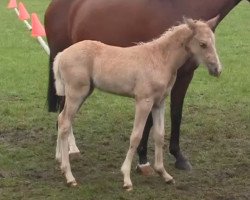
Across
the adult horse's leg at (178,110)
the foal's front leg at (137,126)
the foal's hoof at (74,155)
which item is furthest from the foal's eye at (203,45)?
the foal's hoof at (74,155)

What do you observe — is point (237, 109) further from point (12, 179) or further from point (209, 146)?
point (12, 179)

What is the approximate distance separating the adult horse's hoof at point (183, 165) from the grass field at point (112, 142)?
2.8 inches

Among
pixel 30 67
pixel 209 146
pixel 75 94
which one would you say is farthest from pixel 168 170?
pixel 30 67

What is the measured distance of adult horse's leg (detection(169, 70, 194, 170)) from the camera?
19.6 ft

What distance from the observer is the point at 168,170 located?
237 inches

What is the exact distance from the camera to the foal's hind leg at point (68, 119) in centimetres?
519

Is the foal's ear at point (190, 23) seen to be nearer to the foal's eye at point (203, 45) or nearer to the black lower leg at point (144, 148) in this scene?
the foal's eye at point (203, 45)

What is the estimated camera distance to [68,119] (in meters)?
5.34

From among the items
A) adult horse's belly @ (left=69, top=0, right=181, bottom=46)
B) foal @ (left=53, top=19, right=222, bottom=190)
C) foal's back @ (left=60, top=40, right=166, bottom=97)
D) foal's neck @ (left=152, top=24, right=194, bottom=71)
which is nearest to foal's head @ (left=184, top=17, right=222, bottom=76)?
foal @ (left=53, top=19, right=222, bottom=190)

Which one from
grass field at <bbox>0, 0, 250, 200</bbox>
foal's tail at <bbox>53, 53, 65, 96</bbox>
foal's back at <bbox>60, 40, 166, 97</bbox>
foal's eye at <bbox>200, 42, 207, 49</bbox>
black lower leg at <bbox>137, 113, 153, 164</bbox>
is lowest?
grass field at <bbox>0, 0, 250, 200</bbox>

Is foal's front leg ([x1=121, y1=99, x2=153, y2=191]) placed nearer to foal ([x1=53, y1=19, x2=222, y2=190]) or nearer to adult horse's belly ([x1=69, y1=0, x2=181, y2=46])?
foal ([x1=53, y1=19, x2=222, y2=190])

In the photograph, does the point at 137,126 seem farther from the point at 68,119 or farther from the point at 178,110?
the point at 178,110

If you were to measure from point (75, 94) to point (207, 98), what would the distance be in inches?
169

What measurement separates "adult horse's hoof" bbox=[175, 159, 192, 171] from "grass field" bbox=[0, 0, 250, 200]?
71mm
